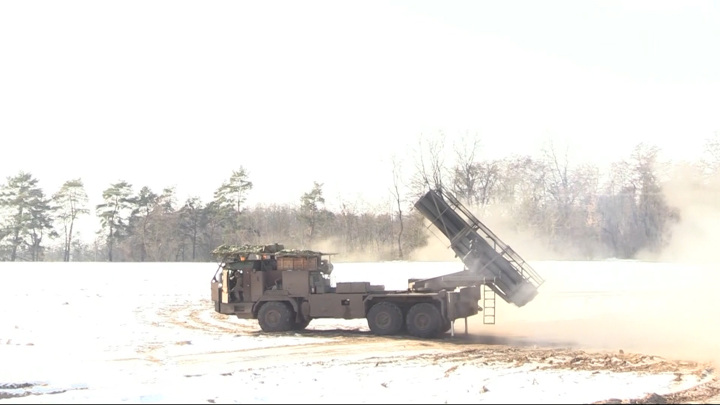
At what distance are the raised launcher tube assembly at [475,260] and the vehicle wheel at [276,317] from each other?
162 inches

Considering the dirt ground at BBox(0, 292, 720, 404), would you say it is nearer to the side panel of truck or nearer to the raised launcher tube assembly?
the side panel of truck

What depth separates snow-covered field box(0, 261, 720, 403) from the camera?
44.2ft

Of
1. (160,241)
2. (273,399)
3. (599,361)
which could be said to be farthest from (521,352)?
(160,241)

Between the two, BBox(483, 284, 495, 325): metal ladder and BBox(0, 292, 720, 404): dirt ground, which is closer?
BBox(0, 292, 720, 404): dirt ground

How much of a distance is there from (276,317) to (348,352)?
17.9 ft

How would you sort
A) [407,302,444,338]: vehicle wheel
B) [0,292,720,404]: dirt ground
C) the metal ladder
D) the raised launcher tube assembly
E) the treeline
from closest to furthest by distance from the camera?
[0,292,720,404]: dirt ground → [407,302,444,338]: vehicle wheel → the raised launcher tube assembly → the metal ladder → the treeline

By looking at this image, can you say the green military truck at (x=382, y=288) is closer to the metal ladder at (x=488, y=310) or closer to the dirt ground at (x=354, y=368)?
the metal ladder at (x=488, y=310)

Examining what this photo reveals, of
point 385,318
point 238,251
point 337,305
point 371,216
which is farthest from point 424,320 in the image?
point 371,216

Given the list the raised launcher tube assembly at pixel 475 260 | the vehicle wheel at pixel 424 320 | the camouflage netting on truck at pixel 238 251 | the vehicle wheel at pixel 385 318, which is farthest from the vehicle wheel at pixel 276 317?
the raised launcher tube assembly at pixel 475 260

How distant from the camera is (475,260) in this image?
2383cm

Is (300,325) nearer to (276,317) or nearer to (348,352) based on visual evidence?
(276,317)

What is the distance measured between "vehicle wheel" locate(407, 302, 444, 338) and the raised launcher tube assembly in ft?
2.45

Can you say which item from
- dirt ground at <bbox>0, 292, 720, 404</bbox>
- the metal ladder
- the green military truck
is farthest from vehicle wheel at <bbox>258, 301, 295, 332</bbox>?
the metal ladder

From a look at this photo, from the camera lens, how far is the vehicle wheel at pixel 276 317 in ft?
81.1
